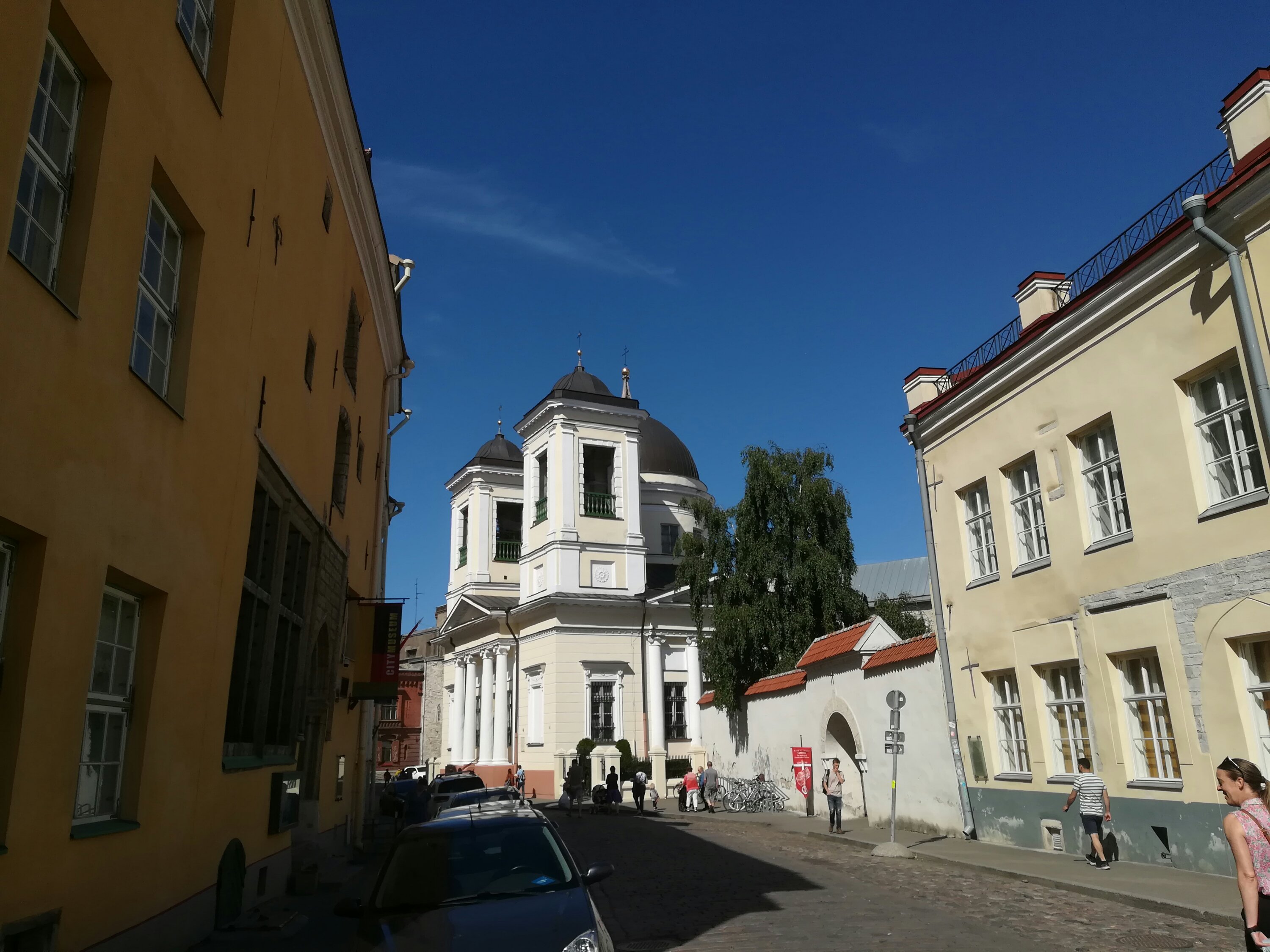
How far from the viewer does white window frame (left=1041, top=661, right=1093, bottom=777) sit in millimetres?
14578

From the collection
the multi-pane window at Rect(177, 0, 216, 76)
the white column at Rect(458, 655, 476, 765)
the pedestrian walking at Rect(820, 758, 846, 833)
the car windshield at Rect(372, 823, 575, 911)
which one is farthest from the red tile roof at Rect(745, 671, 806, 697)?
the white column at Rect(458, 655, 476, 765)

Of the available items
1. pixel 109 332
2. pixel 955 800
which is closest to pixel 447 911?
pixel 109 332

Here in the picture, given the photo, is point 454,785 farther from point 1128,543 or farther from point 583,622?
point 1128,543

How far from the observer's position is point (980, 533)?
58.1 feet

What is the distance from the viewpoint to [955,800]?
1758cm

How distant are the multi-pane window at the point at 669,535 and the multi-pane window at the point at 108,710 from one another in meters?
40.5

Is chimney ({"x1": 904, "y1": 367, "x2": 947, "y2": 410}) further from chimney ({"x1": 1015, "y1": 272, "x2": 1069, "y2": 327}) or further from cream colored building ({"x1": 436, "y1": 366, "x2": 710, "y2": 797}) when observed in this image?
cream colored building ({"x1": 436, "y1": 366, "x2": 710, "y2": 797})

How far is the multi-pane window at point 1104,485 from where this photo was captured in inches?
549

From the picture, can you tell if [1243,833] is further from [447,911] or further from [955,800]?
[955,800]

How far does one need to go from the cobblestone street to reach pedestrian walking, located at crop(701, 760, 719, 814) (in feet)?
38.0

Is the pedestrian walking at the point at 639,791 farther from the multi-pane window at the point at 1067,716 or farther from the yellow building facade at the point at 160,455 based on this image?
the multi-pane window at the point at 1067,716

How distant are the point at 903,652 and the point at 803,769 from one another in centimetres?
606

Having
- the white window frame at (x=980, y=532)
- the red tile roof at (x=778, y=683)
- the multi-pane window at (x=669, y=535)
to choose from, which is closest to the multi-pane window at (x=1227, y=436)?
the white window frame at (x=980, y=532)

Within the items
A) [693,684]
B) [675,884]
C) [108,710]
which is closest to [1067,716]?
[675,884]
